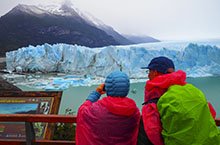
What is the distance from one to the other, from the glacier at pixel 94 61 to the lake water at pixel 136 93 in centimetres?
6

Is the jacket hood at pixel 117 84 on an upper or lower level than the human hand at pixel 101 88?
upper

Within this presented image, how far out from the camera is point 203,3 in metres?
2.80

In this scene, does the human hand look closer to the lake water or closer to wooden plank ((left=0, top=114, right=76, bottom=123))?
wooden plank ((left=0, top=114, right=76, bottom=123))

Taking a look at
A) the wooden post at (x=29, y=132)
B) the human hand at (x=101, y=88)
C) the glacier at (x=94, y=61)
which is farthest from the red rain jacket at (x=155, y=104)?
the glacier at (x=94, y=61)

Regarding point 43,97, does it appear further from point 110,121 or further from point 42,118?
point 110,121

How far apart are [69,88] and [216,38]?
4.97 ft

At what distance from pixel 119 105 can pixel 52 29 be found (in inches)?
85.6

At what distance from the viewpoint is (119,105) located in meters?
0.89

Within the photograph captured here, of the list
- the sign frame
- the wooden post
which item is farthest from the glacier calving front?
the wooden post

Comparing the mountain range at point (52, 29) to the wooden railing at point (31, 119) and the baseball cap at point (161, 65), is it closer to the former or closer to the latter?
the wooden railing at point (31, 119)

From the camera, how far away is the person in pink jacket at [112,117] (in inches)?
35.5

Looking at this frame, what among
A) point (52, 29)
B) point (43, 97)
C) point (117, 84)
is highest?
point (52, 29)

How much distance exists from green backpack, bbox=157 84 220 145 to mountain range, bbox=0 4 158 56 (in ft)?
6.90

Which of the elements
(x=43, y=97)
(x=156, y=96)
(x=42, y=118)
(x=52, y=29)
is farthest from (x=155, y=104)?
(x=52, y=29)
